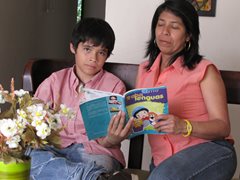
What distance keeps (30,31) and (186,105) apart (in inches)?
82.0

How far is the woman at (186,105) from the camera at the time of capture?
48.1 inches

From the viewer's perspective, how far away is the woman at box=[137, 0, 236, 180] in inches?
48.1

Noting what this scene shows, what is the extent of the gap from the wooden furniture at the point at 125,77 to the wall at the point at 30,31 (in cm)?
107

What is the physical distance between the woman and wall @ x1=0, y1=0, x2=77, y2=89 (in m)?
1.52

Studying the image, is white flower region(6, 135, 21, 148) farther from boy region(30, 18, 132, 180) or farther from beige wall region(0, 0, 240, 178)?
beige wall region(0, 0, 240, 178)

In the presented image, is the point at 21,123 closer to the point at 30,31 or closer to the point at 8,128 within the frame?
the point at 8,128

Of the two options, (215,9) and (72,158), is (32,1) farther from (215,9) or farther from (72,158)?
(72,158)

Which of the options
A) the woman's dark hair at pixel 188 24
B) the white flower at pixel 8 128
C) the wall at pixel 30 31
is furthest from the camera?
the wall at pixel 30 31

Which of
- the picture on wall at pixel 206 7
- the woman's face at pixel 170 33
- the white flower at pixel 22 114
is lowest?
the white flower at pixel 22 114

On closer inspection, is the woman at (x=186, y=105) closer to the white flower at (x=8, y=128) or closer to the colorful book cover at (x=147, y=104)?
the colorful book cover at (x=147, y=104)

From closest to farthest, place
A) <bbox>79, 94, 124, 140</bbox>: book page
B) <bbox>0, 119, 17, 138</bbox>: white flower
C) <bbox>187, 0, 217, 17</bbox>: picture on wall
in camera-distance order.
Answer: <bbox>0, 119, 17, 138</bbox>: white flower < <bbox>79, 94, 124, 140</bbox>: book page < <bbox>187, 0, 217, 17</bbox>: picture on wall

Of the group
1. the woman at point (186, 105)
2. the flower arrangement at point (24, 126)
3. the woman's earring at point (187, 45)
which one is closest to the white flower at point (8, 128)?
the flower arrangement at point (24, 126)

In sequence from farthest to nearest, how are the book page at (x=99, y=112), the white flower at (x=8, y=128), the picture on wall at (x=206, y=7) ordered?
the picture on wall at (x=206, y=7)
the book page at (x=99, y=112)
the white flower at (x=8, y=128)

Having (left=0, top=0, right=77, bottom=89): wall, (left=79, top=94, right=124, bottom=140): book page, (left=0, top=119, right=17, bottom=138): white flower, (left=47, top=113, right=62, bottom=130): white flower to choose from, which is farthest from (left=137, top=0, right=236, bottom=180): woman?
(left=0, top=0, right=77, bottom=89): wall
